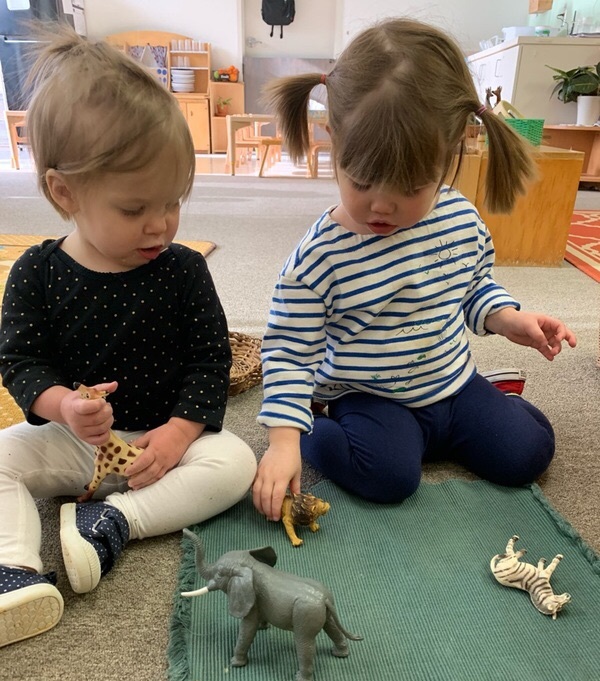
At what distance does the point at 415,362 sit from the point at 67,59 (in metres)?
0.53

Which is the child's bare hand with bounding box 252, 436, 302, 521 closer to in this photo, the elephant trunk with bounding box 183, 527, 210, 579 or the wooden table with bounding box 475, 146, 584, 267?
the elephant trunk with bounding box 183, 527, 210, 579

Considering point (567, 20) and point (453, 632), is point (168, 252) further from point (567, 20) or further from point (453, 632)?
point (567, 20)

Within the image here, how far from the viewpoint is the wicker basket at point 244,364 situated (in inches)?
40.2

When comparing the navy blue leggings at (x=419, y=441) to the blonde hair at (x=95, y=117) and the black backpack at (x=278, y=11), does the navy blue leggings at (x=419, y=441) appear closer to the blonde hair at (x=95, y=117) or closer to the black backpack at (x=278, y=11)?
the blonde hair at (x=95, y=117)

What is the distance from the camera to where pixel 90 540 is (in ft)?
2.00

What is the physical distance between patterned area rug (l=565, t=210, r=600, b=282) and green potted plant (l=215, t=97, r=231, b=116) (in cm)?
341

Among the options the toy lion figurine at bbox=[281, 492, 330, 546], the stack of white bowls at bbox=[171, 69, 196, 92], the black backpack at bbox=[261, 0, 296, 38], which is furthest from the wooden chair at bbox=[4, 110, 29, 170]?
the toy lion figurine at bbox=[281, 492, 330, 546]

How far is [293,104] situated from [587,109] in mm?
3286

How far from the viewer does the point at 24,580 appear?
1.82ft

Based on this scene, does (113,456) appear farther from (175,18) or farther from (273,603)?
(175,18)

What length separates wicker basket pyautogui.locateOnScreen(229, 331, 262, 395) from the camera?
3.35ft

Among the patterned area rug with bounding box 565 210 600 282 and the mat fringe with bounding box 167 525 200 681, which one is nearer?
the mat fringe with bounding box 167 525 200 681

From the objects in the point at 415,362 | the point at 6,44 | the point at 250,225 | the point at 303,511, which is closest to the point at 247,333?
the point at 415,362

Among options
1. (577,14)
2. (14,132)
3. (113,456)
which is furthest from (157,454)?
(577,14)
